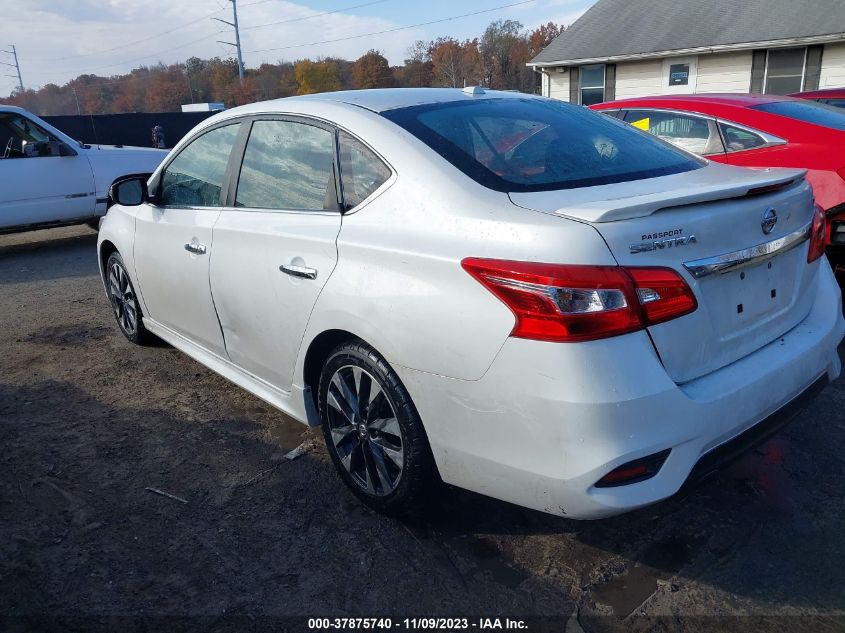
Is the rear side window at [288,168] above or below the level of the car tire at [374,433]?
above

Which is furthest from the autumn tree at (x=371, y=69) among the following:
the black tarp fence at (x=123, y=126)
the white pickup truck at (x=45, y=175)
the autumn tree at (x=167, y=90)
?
the white pickup truck at (x=45, y=175)

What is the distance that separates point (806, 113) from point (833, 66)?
1526cm

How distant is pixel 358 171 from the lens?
277cm

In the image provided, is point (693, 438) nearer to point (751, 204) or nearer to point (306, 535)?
point (751, 204)

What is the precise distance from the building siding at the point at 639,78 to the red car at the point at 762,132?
16563 mm

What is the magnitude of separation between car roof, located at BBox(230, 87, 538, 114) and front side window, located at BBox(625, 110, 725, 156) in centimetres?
265

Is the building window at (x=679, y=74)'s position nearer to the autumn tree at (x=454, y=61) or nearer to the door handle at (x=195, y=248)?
the door handle at (x=195, y=248)

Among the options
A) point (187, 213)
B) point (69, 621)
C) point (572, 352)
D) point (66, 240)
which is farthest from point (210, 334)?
point (66, 240)

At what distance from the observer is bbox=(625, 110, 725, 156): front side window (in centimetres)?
546

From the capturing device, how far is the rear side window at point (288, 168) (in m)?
2.94

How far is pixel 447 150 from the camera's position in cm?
259

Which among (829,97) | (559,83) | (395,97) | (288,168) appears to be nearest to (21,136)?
(288,168)

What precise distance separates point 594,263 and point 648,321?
9.6 inches

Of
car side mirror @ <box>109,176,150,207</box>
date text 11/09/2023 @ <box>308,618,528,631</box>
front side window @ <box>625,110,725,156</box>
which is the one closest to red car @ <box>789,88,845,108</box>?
front side window @ <box>625,110,725,156</box>
